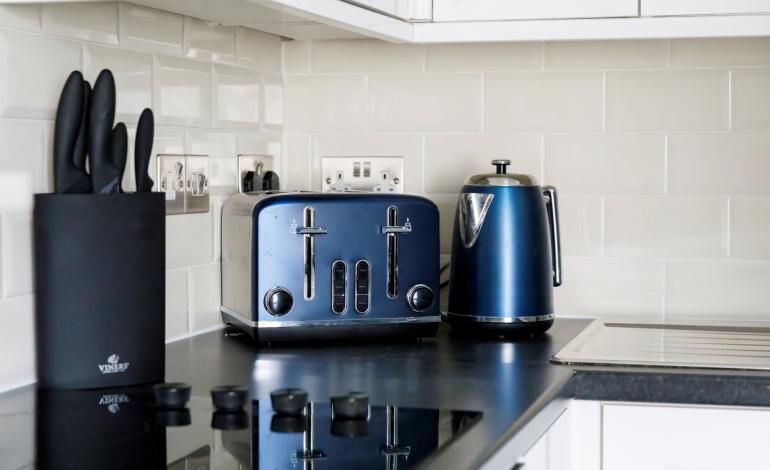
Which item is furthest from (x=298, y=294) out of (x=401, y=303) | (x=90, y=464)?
(x=90, y=464)

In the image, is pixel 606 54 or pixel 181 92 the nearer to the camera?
pixel 181 92

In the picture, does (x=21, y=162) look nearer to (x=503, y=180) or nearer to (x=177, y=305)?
(x=177, y=305)

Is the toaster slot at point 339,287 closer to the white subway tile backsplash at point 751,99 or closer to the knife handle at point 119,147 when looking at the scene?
the knife handle at point 119,147

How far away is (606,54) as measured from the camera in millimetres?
2086

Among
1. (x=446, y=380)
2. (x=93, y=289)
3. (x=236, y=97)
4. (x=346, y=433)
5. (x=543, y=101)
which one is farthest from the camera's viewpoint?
(x=543, y=101)

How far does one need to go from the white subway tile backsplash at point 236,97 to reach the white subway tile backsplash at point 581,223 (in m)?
0.60

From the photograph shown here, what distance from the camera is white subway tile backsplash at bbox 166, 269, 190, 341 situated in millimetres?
Answer: 1794

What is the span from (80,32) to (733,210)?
1.19m

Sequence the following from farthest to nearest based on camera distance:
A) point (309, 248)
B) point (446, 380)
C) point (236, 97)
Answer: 1. point (236, 97)
2. point (309, 248)
3. point (446, 380)

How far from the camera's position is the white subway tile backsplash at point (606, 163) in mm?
2074

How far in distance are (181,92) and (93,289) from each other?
510 millimetres

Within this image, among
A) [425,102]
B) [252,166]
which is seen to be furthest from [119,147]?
[425,102]

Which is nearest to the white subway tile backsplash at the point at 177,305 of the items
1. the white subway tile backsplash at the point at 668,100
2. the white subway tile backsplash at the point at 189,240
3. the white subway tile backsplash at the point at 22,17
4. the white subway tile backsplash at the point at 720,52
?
the white subway tile backsplash at the point at 189,240

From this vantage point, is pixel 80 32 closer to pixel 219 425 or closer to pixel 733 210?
pixel 219 425
